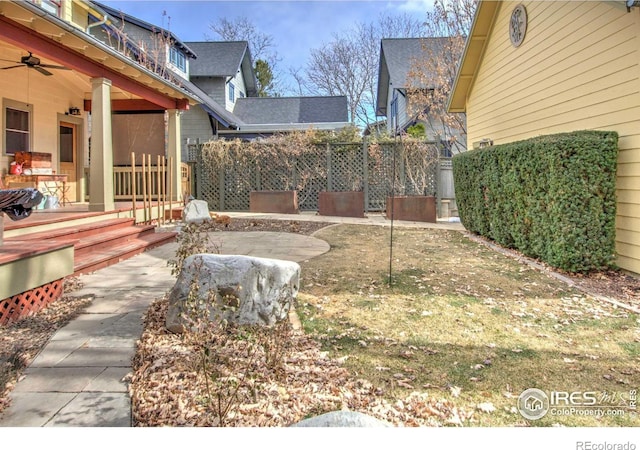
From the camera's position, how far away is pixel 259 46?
2692 cm

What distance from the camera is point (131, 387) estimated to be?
217 cm

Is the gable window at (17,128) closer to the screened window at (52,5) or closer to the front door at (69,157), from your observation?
the front door at (69,157)

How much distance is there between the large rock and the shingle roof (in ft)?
54.9

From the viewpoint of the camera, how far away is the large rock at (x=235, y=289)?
9.50ft

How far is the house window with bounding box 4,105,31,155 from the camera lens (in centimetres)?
754

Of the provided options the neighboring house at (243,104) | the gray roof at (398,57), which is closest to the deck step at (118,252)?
the neighboring house at (243,104)

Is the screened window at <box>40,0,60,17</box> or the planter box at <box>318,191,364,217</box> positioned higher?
the screened window at <box>40,0,60,17</box>

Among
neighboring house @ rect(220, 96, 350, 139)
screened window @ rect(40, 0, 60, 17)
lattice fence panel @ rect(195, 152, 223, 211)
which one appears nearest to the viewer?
screened window @ rect(40, 0, 60, 17)

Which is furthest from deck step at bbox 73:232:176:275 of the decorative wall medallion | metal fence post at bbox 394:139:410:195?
the decorative wall medallion

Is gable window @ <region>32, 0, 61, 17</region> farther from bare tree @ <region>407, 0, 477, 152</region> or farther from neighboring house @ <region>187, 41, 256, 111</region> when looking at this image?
bare tree @ <region>407, 0, 477, 152</region>

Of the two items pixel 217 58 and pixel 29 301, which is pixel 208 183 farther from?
pixel 217 58

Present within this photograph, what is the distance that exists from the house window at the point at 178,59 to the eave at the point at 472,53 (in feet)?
36.0

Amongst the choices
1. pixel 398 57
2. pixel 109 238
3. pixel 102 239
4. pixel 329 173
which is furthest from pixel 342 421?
pixel 398 57

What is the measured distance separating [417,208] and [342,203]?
1.91m
